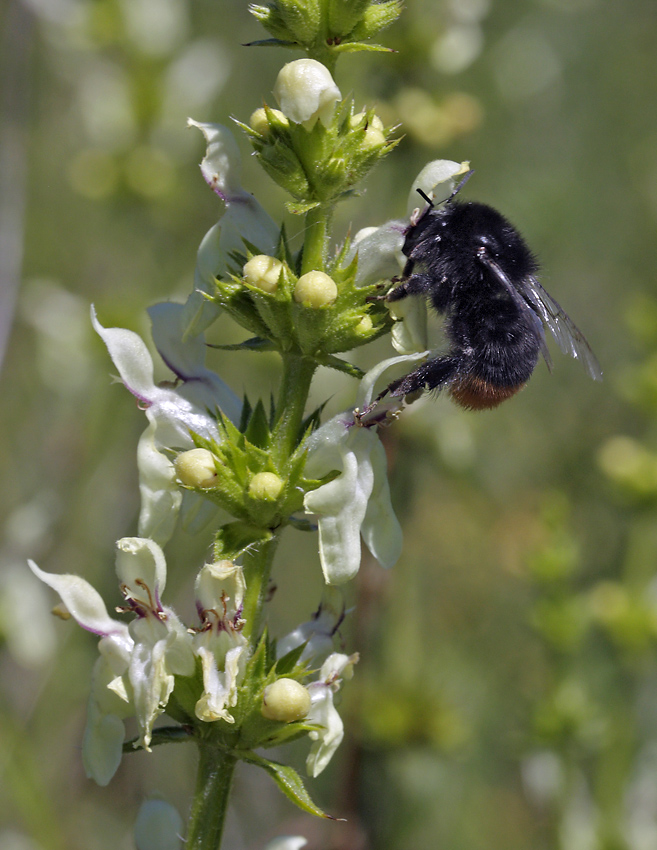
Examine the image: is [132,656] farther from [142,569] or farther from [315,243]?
[315,243]

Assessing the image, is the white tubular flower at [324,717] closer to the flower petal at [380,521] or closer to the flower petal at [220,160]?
the flower petal at [380,521]

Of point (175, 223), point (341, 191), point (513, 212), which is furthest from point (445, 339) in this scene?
point (513, 212)

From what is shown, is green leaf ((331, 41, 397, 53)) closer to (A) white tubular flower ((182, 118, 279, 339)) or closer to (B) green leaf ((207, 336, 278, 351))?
(A) white tubular flower ((182, 118, 279, 339))

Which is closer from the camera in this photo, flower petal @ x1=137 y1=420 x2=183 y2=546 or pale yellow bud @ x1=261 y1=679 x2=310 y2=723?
pale yellow bud @ x1=261 y1=679 x2=310 y2=723

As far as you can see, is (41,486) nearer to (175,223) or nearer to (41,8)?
(175,223)

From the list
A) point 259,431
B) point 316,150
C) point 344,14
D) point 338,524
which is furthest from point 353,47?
point 338,524

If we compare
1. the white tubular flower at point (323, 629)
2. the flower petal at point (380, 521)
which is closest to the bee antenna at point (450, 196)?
the flower petal at point (380, 521)

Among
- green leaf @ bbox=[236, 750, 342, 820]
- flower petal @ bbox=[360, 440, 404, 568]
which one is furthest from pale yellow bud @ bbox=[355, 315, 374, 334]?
green leaf @ bbox=[236, 750, 342, 820]
